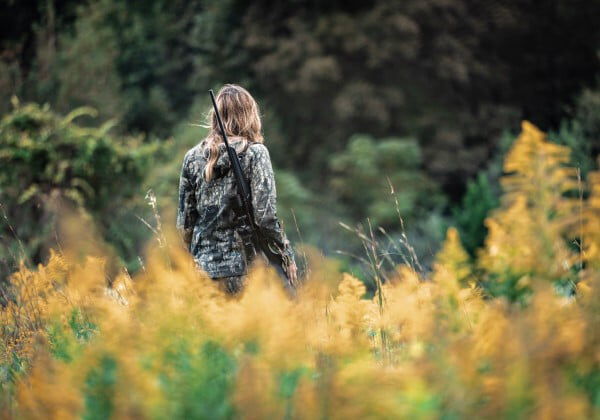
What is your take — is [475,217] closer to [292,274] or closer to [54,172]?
[54,172]

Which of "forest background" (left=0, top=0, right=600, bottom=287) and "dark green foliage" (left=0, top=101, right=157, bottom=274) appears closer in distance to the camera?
"dark green foliage" (left=0, top=101, right=157, bottom=274)

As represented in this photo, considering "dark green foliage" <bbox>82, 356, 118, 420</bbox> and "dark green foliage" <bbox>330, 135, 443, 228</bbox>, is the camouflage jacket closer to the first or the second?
"dark green foliage" <bbox>82, 356, 118, 420</bbox>

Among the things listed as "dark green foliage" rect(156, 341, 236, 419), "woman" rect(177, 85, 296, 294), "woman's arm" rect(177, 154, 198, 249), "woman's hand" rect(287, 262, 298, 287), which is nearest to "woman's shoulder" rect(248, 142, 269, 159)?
"woman" rect(177, 85, 296, 294)

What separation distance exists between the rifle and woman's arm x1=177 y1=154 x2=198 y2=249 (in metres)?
0.32

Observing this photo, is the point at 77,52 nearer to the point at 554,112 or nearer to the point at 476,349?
the point at 476,349

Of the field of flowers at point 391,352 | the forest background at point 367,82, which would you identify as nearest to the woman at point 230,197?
the field of flowers at point 391,352

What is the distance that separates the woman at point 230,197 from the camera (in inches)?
146

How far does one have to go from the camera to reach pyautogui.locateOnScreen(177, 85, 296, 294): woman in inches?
146

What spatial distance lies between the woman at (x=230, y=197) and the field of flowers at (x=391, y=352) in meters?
0.97

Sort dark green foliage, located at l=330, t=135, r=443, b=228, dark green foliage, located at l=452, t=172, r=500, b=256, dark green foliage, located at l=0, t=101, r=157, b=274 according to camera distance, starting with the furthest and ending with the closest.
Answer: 1. dark green foliage, located at l=330, t=135, r=443, b=228
2. dark green foliage, located at l=452, t=172, r=500, b=256
3. dark green foliage, located at l=0, t=101, r=157, b=274

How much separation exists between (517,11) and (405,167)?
6319 millimetres

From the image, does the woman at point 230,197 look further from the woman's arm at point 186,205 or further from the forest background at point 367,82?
the forest background at point 367,82

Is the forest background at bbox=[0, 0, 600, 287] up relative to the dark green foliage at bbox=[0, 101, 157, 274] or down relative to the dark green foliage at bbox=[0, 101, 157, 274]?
up

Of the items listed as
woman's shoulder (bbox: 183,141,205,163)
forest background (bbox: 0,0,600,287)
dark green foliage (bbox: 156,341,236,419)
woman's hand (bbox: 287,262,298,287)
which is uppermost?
forest background (bbox: 0,0,600,287)
